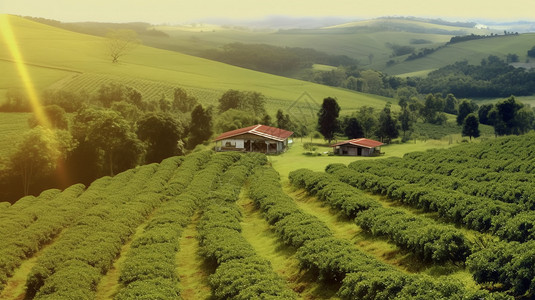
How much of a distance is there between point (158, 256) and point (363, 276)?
1449cm

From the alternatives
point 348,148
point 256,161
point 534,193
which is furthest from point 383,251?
point 348,148

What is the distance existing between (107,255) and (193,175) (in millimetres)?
31181

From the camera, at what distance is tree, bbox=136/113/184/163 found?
320 ft

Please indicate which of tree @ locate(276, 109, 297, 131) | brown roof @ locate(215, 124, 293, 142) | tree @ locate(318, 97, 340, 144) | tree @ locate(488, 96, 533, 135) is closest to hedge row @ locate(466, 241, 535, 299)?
brown roof @ locate(215, 124, 293, 142)

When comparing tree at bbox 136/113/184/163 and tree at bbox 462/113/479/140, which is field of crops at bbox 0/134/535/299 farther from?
tree at bbox 462/113/479/140

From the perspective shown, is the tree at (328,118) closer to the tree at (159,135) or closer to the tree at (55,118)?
the tree at (159,135)

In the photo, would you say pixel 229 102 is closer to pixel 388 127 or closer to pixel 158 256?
pixel 388 127

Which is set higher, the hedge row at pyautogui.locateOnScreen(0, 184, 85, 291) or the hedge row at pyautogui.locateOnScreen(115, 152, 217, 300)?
the hedge row at pyautogui.locateOnScreen(115, 152, 217, 300)

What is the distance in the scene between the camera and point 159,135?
97.7 meters

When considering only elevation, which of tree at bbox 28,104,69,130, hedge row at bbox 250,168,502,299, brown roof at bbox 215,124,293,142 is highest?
hedge row at bbox 250,168,502,299

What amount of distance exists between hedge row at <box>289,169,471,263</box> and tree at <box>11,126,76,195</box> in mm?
46593

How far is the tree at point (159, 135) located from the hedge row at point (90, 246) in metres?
37.8

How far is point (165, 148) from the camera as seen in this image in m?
98.6

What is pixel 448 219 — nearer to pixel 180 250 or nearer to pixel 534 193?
pixel 534 193
